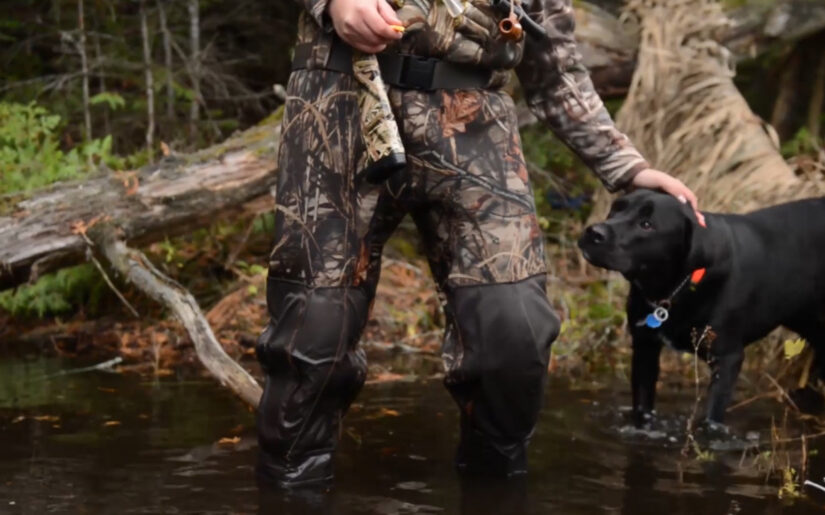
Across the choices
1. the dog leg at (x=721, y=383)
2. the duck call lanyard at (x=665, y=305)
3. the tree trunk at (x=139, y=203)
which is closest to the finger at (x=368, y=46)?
the duck call lanyard at (x=665, y=305)

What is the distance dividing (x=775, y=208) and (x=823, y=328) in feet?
2.20

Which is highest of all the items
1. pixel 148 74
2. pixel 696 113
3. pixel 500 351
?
pixel 148 74

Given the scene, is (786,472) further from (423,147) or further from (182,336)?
(182,336)

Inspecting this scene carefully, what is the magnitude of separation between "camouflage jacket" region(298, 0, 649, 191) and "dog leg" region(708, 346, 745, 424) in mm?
1305

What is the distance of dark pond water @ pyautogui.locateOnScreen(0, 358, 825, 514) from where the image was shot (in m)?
4.53

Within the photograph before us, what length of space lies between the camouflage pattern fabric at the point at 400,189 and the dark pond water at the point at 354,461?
824mm

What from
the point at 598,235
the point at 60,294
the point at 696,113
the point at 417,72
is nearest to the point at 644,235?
the point at 598,235

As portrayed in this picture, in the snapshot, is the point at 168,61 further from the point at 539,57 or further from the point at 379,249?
the point at 379,249

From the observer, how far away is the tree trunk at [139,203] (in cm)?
700

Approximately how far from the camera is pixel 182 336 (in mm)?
7926

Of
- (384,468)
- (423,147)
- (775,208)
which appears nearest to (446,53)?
(423,147)

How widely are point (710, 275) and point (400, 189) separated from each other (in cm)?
202

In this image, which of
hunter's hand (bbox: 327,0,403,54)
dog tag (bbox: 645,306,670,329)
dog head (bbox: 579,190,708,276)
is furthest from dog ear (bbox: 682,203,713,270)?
hunter's hand (bbox: 327,0,403,54)

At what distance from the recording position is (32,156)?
29.1 ft
